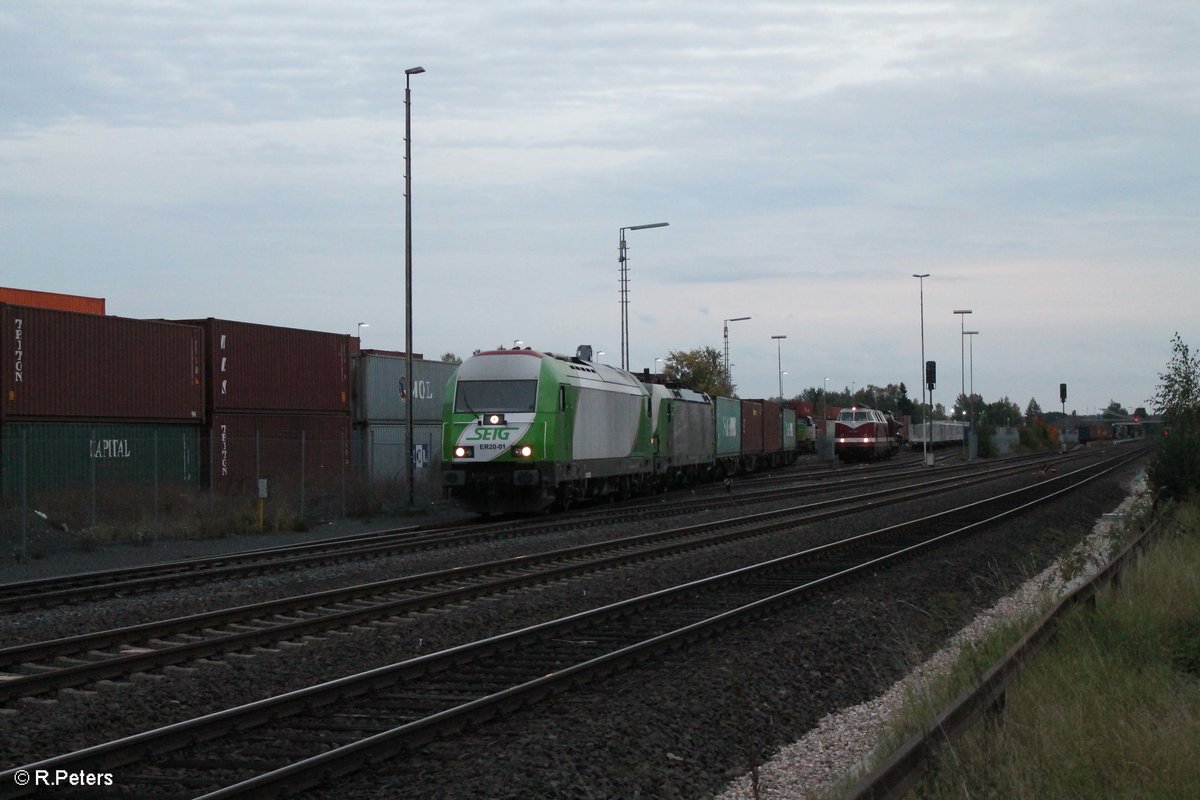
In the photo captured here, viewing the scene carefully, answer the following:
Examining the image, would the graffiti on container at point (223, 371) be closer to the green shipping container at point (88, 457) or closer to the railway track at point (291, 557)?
the green shipping container at point (88, 457)

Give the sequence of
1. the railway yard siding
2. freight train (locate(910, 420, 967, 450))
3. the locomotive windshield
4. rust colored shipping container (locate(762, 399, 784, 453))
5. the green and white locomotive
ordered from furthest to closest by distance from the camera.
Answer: freight train (locate(910, 420, 967, 450))
rust colored shipping container (locate(762, 399, 784, 453))
the railway yard siding
the locomotive windshield
the green and white locomotive

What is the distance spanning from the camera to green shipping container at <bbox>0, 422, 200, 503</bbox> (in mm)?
24312

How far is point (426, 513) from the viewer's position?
28.0 metres

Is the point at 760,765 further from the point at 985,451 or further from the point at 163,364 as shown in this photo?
the point at 985,451

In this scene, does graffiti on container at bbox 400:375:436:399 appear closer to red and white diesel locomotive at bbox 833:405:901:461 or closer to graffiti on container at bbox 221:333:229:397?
graffiti on container at bbox 221:333:229:397

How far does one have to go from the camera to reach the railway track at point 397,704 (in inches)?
256

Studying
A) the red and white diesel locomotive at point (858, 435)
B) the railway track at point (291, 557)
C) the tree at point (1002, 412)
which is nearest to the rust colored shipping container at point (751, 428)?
the red and white diesel locomotive at point (858, 435)

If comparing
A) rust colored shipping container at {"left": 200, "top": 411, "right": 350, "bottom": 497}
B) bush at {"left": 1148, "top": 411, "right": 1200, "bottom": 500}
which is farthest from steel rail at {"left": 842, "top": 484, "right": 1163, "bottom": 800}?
rust colored shipping container at {"left": 200, "top": 411, "right": 350, "bottom": 497}

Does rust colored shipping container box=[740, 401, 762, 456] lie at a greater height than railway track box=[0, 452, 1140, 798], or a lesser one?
greater

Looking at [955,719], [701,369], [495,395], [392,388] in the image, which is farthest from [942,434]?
[955,719]

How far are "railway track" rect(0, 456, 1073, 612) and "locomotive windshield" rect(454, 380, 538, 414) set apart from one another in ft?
8.08

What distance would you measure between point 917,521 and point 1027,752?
17348 millimetres

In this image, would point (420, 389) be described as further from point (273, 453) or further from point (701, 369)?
point (701, 369)

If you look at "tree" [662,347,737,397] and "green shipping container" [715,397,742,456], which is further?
"tree" [662,347,737,397]
